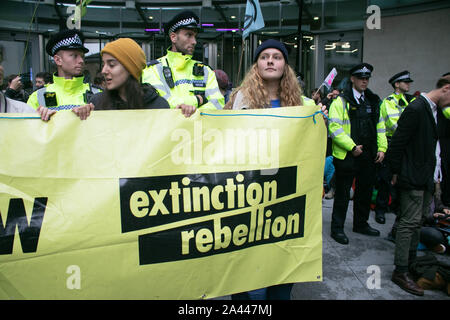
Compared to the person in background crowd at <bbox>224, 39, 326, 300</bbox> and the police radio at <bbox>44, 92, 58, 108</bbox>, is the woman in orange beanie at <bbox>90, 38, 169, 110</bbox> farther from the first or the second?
the police radio at <bbox>44, 92, 58, 108</bbox>

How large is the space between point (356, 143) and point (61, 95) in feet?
12.2

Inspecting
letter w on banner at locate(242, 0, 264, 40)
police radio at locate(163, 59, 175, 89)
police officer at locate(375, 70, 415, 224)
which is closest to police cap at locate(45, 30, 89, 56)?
→ police radio at locate(163, 59, 175, 89)

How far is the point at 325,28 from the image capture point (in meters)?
12.1

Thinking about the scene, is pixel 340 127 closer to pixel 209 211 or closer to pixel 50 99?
pixel 209 211

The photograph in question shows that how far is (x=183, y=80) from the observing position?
3523mm

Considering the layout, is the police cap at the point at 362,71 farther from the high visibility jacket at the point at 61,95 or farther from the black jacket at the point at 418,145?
the high visibility jacket at the point at 61,95

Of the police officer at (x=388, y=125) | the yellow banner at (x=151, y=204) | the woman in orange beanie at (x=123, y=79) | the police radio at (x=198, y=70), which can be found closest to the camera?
the yellow banner at (x=151, y=204)

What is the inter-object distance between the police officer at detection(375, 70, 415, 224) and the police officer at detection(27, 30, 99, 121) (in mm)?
4800

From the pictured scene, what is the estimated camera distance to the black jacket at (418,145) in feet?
11.5

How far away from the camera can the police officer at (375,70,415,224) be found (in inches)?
234

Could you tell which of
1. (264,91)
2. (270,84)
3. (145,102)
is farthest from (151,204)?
(270,84)

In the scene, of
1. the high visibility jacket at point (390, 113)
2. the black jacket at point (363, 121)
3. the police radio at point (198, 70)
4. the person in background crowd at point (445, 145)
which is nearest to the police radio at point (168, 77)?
the police radio at point (198, 70)

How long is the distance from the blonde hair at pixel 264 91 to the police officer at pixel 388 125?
389 centimetres

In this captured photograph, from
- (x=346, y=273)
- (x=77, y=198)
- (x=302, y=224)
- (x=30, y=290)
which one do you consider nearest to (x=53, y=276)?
(x=30, y=290)
